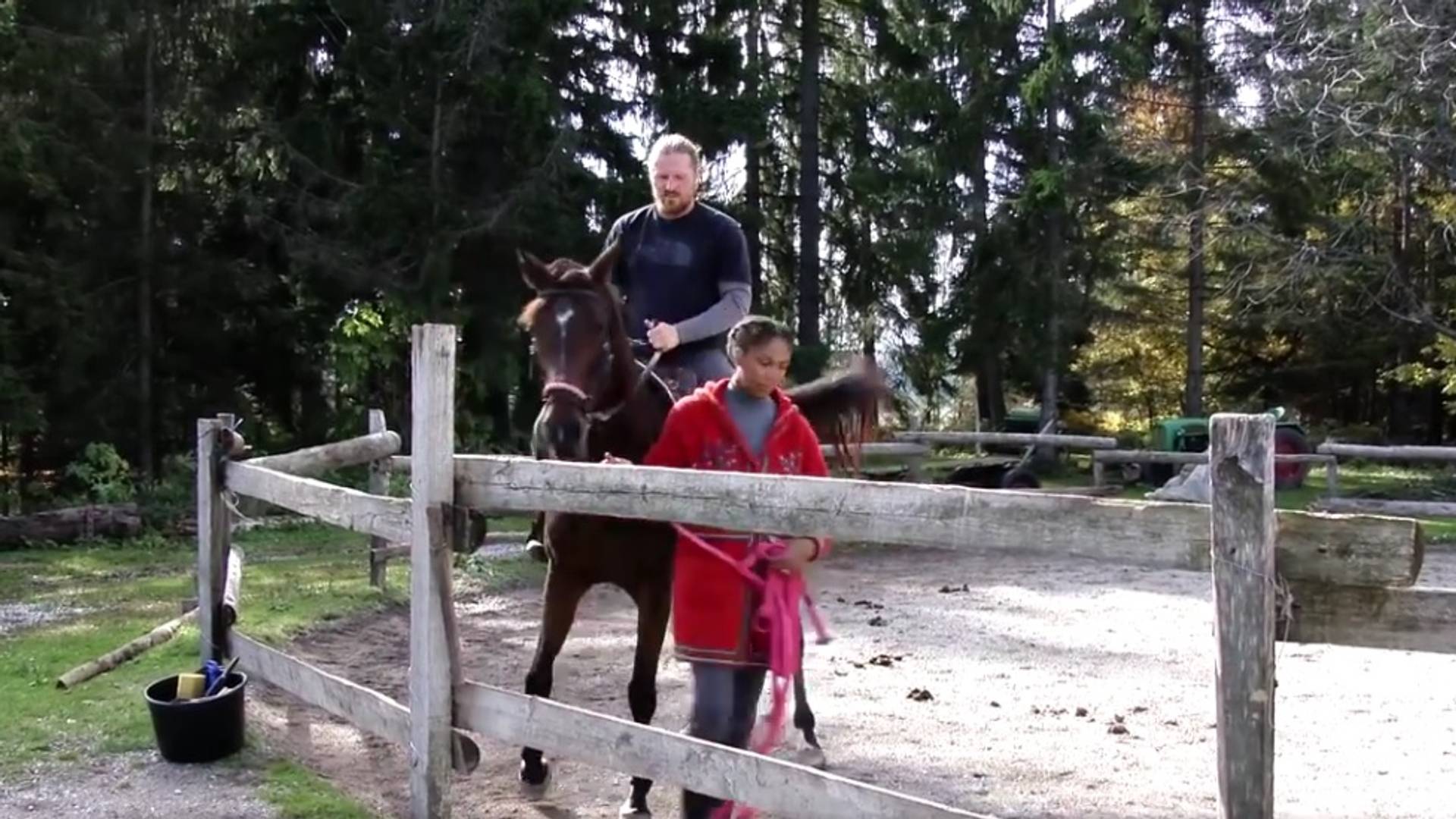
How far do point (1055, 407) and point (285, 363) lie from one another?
1321cm

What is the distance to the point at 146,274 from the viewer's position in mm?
19594

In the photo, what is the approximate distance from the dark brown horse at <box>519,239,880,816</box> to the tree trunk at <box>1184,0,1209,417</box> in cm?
1738

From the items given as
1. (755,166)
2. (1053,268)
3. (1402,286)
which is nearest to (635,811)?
(1402,286)

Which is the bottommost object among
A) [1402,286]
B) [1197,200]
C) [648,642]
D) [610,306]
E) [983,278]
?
[648,642]

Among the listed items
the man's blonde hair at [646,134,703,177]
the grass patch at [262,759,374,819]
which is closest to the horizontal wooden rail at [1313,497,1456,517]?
the man's blonde hair at [646,134,703,177]

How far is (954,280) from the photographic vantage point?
76.0ft

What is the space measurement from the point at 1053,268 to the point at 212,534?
17754 millimetres

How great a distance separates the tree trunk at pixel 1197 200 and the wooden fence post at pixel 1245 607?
62.0 ft

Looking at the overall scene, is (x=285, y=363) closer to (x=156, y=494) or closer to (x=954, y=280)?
(x=156, y=494)

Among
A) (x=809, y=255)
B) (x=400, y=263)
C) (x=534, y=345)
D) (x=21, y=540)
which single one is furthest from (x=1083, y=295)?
(x=534, y=345)

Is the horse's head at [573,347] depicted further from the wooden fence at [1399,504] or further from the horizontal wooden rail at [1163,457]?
the horizontal wooden rail at [1163,457]

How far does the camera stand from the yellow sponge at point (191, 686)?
5141 millimetres

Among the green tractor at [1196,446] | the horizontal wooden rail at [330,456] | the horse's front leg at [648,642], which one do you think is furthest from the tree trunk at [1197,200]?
the horse's front leg at [648,642]

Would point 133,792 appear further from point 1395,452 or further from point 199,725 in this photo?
point 1395,452
